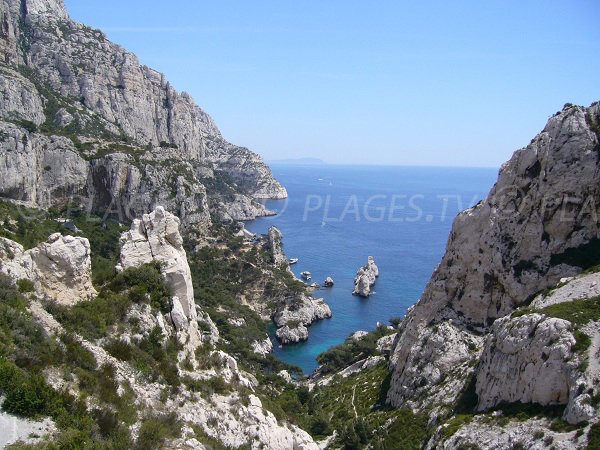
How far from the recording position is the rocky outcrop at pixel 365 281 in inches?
2884

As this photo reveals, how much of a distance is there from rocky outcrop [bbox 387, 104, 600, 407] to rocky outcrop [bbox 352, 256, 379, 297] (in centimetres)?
4427

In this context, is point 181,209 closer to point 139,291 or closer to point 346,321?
point 346,321

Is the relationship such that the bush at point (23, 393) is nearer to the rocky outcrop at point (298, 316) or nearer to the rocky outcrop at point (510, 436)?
the rocky outcrop at point (510, 436)

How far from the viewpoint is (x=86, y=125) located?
77.3 m

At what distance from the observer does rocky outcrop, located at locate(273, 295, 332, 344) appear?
5662 centimetres

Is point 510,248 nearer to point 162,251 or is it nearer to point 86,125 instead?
point 162,251

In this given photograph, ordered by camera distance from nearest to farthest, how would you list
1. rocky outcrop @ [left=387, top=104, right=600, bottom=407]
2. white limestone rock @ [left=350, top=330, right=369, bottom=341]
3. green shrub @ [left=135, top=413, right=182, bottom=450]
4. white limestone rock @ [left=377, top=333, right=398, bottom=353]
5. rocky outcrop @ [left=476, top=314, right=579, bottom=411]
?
green shrub @ [left=135, top=413, right=182, bottom=450]
rocky outcrop @ [left=476, top=314, right=579, bottom=411]
rocky outcrop @ [left=387, top=104, right=600, bottom=407]
white limestone rock @ [left=377, top=333, right=398, bottom=353]
white limestone rock @ [left=350, top=330, right=369, bottom=341]

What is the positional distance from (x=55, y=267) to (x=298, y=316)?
1817 inches

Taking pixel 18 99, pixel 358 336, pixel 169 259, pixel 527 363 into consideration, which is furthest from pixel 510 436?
pixel 18 99

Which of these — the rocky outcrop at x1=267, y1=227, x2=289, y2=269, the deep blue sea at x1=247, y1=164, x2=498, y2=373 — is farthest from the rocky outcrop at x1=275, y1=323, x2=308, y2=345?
the rocky outcrop at x1=267, y1=227, x2=289, y2=269

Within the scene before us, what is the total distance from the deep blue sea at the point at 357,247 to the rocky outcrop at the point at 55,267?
3612 centimetres

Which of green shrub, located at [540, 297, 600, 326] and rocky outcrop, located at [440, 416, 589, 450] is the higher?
green shrub, located at [540, 297, 600, 326]

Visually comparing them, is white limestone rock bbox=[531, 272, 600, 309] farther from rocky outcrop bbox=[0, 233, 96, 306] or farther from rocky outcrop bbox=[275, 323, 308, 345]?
rocky outcrop bbox=[275, 323, 308, 345]

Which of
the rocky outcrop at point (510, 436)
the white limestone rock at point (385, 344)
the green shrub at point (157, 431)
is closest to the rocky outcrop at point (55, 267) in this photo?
the green shrub at point (157, 431)
